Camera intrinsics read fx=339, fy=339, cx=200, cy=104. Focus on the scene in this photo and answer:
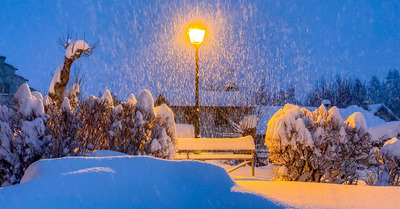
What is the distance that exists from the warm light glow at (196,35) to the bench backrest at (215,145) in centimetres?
302

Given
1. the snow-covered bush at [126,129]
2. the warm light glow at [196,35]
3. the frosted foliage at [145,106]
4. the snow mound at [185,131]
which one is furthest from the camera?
the snow mound at [185,131]

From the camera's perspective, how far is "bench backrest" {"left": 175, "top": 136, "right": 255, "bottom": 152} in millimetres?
10281

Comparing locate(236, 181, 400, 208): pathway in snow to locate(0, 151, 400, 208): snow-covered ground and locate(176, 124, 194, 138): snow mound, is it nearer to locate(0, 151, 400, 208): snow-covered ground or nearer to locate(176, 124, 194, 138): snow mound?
locate(0, 151, 400, 208): snow-covered ground

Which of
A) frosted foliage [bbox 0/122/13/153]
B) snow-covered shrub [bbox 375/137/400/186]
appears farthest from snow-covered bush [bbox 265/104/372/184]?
frosted foliage [bbox 0/122/13/153]

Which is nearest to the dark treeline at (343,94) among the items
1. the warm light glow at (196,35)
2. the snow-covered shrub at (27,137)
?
the warm light glow at (196,35)

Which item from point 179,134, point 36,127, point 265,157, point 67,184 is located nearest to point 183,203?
point 67,184

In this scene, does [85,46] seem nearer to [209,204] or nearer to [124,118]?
[124,118]

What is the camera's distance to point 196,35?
10.2 m

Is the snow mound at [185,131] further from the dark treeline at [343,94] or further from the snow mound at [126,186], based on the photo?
the dark treeline at [343,94]

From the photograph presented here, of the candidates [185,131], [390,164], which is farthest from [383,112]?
[390,164]

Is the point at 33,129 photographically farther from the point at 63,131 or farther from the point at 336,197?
the point at 336,197

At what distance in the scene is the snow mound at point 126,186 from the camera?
2.62 metres

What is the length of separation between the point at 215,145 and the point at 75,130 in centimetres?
537

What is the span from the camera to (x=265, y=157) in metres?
16.2
